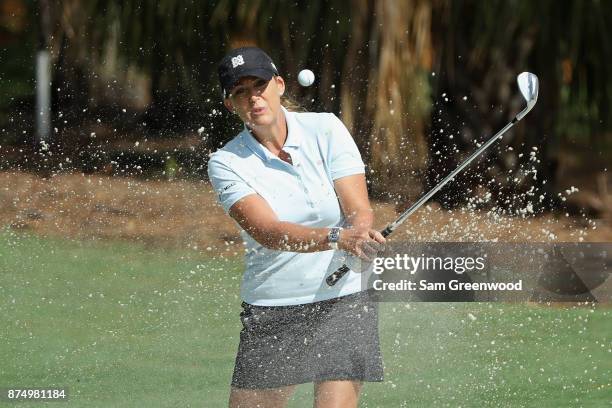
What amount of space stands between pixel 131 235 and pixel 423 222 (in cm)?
230

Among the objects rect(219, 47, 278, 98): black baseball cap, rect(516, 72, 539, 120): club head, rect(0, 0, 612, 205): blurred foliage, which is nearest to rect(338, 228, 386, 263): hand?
rect(219, 47, 278, 98): black baseball cap

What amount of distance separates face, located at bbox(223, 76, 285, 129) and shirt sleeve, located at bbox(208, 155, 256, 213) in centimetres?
16

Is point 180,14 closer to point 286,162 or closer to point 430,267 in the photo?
point 430,267

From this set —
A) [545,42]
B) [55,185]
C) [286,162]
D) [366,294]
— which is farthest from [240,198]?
[55,185]

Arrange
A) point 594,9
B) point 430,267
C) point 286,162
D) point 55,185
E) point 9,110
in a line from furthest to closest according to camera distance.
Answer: point 9,110 < point 55,185 < point 594,9 < point 430,267 < point 286,162

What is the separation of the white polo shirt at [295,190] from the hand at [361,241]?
91 millimetres

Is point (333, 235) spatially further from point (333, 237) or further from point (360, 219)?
point (360, 219)

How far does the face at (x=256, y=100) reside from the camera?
4.29m

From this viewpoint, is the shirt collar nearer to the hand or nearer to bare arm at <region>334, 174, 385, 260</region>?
bare arm at <region>334, 174, 385, 260</region>

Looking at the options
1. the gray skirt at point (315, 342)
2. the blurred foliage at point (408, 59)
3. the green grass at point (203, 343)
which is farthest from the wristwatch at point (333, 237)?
the blurred foliage at point (408, 59)

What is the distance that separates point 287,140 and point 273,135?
2.4 inches

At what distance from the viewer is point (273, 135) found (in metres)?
4.32

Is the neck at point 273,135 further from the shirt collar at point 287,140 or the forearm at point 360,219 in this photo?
the forearm at point 360,219

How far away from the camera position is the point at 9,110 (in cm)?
1457
